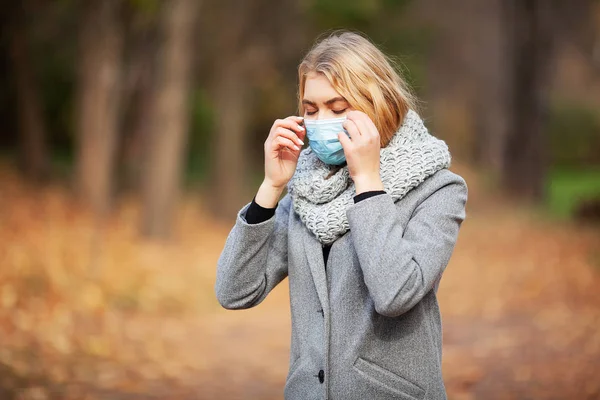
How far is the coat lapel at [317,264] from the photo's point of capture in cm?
268

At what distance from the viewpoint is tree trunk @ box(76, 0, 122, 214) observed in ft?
37.7

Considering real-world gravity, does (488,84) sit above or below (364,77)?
above

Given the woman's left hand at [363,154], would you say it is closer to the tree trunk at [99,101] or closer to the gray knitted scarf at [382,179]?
the gray knitted scarf at [382,179]

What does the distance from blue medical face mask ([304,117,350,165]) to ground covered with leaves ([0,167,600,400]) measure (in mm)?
3634

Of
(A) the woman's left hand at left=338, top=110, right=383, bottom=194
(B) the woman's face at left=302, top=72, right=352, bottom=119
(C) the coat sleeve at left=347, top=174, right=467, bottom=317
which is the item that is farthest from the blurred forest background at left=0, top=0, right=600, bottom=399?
(C) the coat sleeve at left=347, top=174, right=467, bottom=317

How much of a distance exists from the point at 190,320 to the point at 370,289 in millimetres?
6610

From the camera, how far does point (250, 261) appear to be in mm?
2879

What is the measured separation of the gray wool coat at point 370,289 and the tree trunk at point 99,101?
8.46m

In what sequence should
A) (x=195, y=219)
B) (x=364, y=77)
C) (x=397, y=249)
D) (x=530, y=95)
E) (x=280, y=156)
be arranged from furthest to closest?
(x=530, y=95) < (x=195, y=219) < (x=280, y=156) < (x=364, y=77) < (x=397, y=249)

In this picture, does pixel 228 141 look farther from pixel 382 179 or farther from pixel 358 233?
pixel 358 233

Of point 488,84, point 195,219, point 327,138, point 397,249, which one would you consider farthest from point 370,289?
point 488,84

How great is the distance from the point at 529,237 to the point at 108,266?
7.65m

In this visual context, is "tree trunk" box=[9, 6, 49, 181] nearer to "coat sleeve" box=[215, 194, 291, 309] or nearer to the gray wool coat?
"coat sleeve" box=[215, 194, 291, 309]

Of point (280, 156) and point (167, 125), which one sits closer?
point (280, 156)
